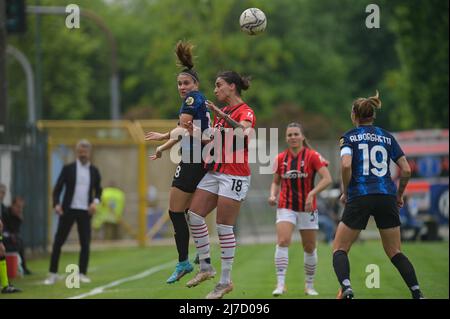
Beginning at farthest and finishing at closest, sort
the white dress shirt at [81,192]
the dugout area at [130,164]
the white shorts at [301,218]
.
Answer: the dugout area at [130,164]
the white dress shirt at [81,192]
the white shorts at [301,218]

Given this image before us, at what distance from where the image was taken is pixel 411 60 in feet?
111

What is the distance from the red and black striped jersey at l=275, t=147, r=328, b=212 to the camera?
14023mm

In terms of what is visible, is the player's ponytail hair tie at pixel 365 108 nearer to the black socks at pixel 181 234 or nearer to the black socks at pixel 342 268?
the black socks at pixel 342 268

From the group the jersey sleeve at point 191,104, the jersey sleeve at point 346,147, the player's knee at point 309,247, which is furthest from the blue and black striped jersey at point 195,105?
the player's knee at point 309,247

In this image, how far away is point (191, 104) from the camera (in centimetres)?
1084

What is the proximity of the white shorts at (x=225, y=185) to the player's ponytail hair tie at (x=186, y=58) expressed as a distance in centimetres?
112

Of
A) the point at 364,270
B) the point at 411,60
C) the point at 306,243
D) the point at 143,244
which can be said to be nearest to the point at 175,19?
the point at 411,60

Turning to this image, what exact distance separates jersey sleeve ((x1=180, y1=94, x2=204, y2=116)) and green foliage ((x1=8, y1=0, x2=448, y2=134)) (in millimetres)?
19967

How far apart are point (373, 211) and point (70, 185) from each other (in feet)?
25.5

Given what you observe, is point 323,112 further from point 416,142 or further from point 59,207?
point 59,207

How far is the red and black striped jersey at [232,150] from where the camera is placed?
1097 cm

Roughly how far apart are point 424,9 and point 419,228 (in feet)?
23.0

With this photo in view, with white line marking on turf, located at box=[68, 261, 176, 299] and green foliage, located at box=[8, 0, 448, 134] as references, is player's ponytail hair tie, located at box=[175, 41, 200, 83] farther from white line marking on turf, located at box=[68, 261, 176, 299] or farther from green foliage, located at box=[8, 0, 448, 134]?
green foliage, located at box=[8, 0, 448, 134]

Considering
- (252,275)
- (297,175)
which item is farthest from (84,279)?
(297,175)
